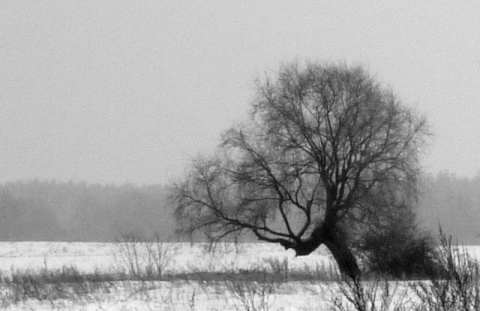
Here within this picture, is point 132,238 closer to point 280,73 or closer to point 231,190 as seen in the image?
point 231,190

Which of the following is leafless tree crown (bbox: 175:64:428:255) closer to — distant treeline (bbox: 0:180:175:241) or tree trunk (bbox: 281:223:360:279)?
tree trunk (bbox: 281:223:360:279)

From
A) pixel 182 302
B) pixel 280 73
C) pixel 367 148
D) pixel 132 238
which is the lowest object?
pixel 182 302

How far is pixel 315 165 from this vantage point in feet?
84.5

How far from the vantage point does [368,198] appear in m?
25.4

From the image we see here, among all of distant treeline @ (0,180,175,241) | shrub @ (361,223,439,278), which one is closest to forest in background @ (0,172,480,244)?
distant treeline @ (0,180,175,241)

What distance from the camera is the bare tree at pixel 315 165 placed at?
83.4 feet

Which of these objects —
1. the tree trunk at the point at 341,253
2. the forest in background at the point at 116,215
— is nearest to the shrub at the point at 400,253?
the tree trunk at the point at 341,253

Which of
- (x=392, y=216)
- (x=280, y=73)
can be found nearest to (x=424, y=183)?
(x=392, y=216)

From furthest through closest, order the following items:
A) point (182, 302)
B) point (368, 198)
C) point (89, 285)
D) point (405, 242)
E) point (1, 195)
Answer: point (1, 195), point (368, 198), point (405, 242), point (89, 285), point (182, 302)

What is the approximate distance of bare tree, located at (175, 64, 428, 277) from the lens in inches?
1001

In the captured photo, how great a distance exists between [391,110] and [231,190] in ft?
19.6

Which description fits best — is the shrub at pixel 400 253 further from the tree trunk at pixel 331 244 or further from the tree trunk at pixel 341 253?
the tree trunk at pixel 331 244

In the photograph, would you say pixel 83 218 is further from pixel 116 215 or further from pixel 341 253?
pixel 341 253

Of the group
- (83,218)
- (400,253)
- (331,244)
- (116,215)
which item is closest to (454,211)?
(116,215)
